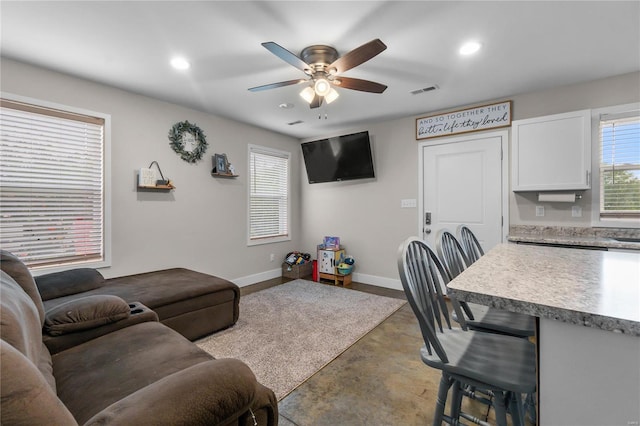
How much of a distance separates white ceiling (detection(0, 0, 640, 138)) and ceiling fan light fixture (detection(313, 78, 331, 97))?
0.93ft

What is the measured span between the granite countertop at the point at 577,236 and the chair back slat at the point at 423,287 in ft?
→ 6.67

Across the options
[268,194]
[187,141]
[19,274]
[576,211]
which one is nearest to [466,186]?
[576,211]

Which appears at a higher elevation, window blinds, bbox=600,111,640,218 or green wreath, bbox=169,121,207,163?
green wreath, bbox=169,121,207,163

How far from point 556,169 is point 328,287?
3166mm

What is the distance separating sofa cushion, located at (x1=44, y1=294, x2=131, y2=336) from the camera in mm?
1516

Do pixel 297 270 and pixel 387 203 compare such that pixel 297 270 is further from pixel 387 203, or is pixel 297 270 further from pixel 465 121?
pixel 465 121

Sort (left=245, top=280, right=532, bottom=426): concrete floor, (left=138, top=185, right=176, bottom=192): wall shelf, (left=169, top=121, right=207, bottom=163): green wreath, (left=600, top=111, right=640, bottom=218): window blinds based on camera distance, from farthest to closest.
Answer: (left=169, top=121, right=207, bottom=163): green wreath < (left=138, top=185, right=176, bottom=192): wall shelf < (left=600, top=111, right=640, bottom=218): window blinds < (left=245, top=280, right=532, bottom=426): concrete floor

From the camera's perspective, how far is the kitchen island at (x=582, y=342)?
0.59 m

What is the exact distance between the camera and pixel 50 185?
2678 mm

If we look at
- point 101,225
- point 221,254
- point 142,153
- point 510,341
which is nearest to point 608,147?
point 510,341

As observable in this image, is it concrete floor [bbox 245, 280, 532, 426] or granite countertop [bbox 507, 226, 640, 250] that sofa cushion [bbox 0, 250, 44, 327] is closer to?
concrete floor [bbox 245, 280, 532, 426]

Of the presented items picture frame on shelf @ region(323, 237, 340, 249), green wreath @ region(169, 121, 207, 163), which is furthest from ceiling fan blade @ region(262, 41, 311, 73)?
picture frame on shelf @ region(323, 237, 340, 249)

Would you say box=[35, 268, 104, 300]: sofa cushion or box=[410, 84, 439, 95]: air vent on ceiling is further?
box=[410, 84, 439, 95]: air vent on ceiling

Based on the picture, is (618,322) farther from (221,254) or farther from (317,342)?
(221,254)
